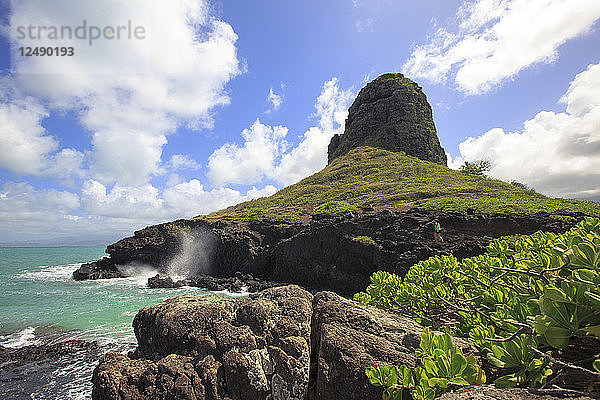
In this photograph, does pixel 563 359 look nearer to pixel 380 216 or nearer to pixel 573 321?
pixel 573 321

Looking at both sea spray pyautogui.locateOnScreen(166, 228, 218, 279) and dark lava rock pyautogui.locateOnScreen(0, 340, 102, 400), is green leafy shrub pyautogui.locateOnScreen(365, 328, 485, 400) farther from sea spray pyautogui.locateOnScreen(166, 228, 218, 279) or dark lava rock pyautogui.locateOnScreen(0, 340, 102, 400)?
sea spray pyautogui.locateOnScreen(166, 228, 218, 279)

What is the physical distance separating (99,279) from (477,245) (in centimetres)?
4255

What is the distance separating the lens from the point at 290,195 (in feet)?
178

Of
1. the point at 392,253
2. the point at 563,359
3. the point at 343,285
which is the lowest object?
the point at 343,285

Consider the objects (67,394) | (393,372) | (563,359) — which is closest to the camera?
(563,359)

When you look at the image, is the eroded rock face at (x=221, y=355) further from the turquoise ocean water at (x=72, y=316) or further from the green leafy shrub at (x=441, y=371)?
the turquoise ocean water at (x=72, y=316)

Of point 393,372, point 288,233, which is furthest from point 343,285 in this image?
point 393,372

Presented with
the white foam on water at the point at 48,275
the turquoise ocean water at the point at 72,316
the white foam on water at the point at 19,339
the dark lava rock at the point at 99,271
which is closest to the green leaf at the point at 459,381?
the turquoise ocean water at the point at 72,316

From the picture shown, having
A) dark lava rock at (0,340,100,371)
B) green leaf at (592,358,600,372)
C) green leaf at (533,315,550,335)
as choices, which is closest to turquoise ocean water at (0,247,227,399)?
dark lava rock at (0,340,100,371)

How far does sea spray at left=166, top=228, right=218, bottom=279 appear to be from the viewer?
35.6 m

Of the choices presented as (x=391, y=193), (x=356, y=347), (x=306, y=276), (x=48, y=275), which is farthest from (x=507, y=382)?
(x=48, y=275)

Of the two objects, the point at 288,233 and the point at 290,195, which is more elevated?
the point at 290,195

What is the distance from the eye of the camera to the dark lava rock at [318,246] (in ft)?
71.2

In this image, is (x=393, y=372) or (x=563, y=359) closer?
(x=563, y=359)
